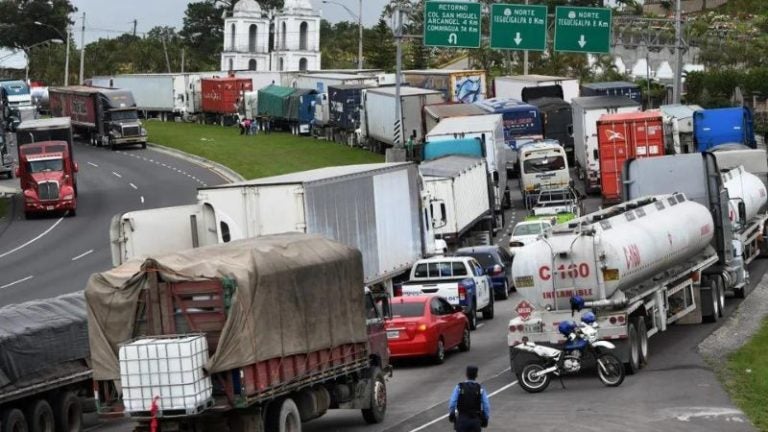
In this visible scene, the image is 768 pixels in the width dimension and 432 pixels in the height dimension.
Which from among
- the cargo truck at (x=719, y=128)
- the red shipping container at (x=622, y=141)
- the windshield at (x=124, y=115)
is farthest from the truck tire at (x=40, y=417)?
the windshield at (x=124, y=115)

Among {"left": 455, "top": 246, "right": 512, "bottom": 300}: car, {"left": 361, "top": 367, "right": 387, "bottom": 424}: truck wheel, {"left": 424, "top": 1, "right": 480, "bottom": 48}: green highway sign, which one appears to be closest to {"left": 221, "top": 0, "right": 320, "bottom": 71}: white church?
{"left": 424, "top": 1, "right": 480, "bottom": 48}: green highway sign

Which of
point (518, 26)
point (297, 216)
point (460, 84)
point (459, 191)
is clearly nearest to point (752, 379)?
point (297, 216)

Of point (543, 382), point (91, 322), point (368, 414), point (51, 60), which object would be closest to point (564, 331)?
point (543, 382)

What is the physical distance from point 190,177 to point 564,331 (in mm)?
53396

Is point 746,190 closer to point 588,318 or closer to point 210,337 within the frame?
point 588,318

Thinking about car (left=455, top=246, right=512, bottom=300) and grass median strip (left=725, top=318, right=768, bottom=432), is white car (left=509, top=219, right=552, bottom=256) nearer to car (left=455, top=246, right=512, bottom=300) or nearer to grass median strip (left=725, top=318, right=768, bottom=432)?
car (left=455, top=246, right=512, bottom=300)

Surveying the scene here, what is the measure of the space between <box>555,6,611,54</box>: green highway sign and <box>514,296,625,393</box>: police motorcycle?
4452 centimetres

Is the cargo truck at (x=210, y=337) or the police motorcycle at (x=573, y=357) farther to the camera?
the police motorcycle at (x=573, y=357)

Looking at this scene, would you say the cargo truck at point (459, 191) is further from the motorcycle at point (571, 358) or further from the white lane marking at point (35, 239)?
the motorcycle at point (571, 358)

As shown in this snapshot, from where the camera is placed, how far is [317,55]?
192 m

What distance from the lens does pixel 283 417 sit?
20.7 m

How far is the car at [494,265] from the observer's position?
139ft

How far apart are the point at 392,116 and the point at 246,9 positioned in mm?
119000

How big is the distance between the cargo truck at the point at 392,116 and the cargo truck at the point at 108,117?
14.2m
